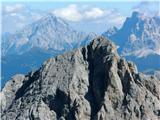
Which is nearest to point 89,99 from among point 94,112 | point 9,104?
point 94,112

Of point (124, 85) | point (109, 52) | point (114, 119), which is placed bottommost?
point (114, 119)

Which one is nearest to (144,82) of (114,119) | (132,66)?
(132,66)

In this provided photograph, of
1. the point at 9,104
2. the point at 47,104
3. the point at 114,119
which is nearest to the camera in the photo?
the point at 114,119

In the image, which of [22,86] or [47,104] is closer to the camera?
[47,104]

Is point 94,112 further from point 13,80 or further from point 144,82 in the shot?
point 13,80

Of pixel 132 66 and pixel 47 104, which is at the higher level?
pixel 132 66

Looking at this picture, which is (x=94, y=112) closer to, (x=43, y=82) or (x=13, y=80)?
(x=43, y=82)

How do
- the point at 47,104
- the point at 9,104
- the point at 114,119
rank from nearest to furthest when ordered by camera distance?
1. the point at 114,119
2. the point at 47,104
3. the point at 9,104
